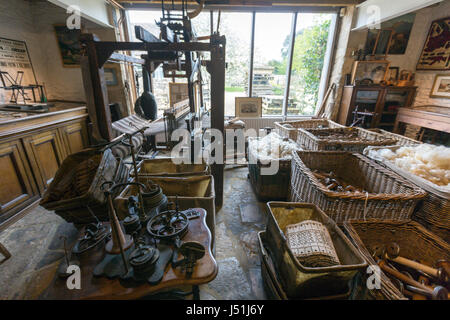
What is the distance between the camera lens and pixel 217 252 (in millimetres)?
2082

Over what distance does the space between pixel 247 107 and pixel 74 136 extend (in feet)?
12.5

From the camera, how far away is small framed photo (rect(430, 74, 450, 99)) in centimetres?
421

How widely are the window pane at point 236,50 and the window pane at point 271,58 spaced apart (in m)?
0.25

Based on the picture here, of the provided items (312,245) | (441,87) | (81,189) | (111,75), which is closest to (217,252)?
(312,245)

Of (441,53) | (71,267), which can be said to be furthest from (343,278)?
(441,53)

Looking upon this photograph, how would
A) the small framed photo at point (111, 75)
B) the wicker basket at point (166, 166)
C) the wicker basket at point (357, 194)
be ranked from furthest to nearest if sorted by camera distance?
the small framed photo at point (111, 75)
the wicker basket at point (166, 166)
the wicker basket at point (357, 194)

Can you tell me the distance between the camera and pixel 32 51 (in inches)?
152

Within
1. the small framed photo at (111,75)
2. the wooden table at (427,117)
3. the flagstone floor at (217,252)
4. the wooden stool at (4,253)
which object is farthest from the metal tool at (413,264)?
the small framed photo at (111,75)

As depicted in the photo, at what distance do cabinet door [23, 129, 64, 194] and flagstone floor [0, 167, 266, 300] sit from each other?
0.47 m

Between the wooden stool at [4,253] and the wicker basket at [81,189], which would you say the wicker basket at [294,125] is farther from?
the wooden stool at [4,253]

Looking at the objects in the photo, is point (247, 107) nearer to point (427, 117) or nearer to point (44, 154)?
point (427, 117)

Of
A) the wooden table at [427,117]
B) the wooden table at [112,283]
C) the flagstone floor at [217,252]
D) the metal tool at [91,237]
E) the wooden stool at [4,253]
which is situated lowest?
the flagstone floor at [217,252]

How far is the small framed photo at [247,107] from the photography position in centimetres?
508

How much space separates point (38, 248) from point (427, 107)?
731cm
